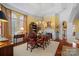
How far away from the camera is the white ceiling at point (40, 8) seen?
8.16ft

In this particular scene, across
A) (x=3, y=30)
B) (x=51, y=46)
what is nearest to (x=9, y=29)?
(x=3, y=30)

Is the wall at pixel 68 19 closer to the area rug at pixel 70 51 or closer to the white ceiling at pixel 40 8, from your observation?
the white ceiling at pixel 40 8

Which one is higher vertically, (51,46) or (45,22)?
(45,22)

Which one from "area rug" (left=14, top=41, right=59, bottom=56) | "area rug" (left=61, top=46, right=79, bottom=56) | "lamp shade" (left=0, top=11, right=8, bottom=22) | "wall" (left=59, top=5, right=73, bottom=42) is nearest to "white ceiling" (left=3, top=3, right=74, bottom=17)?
"wall" (left=59, top=5, right=73, bottom=42)

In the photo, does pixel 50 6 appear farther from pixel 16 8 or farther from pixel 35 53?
pixel 35 53

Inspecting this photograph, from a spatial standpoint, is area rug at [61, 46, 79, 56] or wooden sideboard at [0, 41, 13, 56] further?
area rug at [61, 46, 79, 56]

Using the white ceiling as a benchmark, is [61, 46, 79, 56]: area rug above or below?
below

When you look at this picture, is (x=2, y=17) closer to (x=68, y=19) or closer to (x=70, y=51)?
(x=68, y=19)

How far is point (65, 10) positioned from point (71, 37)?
47 centimetres

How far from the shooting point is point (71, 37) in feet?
8.12

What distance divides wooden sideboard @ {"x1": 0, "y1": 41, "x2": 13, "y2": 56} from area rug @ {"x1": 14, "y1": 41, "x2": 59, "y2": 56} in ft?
0.28

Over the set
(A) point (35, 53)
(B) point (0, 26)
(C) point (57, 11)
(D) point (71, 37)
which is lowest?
(A) point (35, 53)

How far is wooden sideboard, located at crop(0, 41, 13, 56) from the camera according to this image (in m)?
2.42

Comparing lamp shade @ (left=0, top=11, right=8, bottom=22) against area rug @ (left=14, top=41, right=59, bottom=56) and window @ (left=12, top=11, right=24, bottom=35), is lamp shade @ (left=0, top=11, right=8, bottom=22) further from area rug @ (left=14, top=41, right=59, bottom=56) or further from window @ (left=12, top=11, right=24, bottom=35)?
area rug @ (left=14, top=41, right=59, bottom=56)
